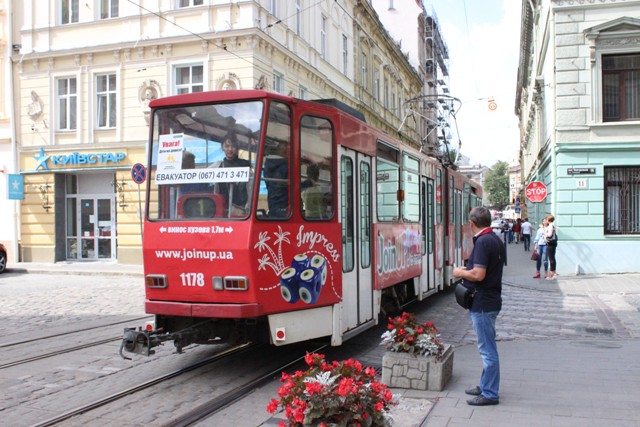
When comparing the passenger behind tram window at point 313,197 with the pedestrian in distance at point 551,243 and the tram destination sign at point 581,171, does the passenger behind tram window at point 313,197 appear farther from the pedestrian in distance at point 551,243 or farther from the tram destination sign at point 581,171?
the tram destination sign at point 581,171

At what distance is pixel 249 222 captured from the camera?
6305mm

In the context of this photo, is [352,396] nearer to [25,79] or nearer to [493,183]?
[25,79]

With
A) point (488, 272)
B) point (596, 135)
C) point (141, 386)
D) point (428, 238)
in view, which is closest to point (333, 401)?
point (488, 272)

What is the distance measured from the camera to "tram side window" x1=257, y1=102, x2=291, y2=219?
6.49m

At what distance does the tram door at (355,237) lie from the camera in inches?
298

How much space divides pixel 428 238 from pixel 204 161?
6599 millimetres

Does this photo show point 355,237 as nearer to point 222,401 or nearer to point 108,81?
point 222,401

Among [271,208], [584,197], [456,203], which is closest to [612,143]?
[584,197]

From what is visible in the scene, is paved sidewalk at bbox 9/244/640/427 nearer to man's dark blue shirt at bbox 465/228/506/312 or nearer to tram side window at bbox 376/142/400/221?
man's dark blue shirt at bbox 465/228/506/312

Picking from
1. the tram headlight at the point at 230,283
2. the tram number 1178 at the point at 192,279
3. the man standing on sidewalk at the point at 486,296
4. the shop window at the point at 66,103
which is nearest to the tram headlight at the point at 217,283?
the tram headlight at the point at 230,283

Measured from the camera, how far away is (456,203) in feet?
52.0

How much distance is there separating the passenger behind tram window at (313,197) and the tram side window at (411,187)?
3389 mm

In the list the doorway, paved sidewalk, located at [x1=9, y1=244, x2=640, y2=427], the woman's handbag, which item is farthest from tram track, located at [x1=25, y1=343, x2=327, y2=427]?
the doorway

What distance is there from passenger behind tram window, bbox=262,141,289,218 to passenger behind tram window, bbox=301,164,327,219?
0.92ft
